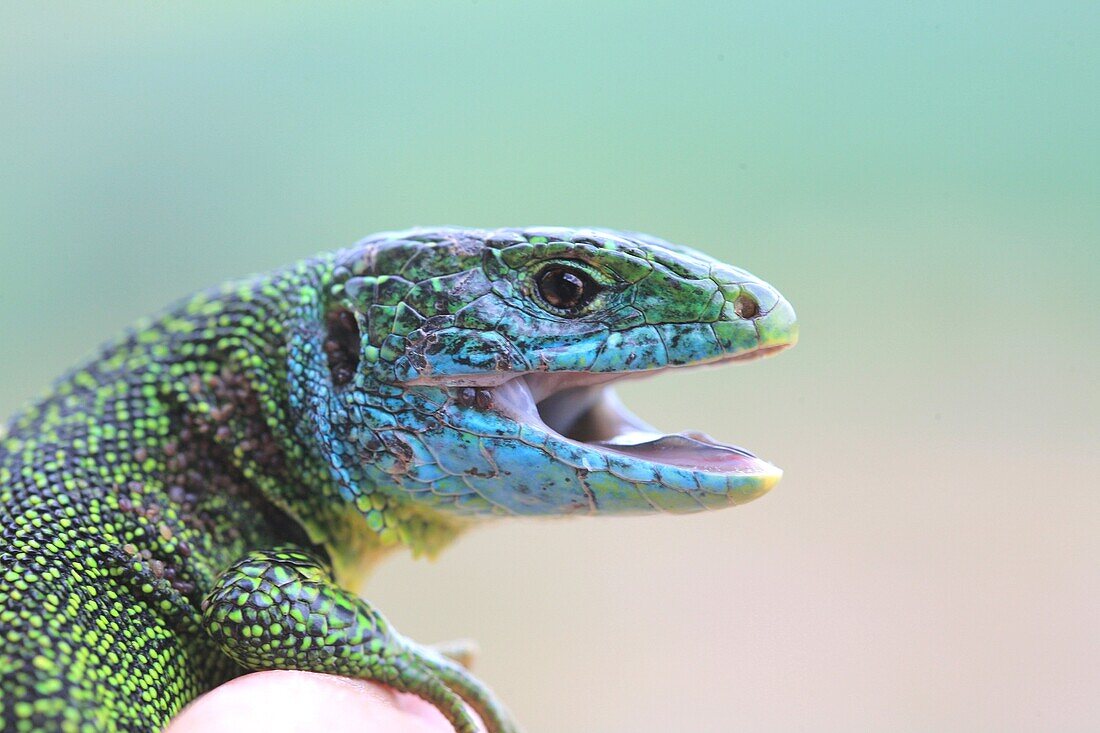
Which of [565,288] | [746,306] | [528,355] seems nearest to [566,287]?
[565,288]

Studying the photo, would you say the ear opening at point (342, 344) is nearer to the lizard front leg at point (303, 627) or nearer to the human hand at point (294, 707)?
the lizard front leg at point (303, 627)

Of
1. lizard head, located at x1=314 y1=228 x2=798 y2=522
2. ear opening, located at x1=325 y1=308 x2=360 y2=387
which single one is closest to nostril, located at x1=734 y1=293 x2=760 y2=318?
lizard head, located at x1=314 y1=228 x2=798 y2=522

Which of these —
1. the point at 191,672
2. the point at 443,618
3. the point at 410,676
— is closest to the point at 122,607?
the point at 191,672

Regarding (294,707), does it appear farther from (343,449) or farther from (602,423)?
(602,423)

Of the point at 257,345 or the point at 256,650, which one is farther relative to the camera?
the point at 257,345

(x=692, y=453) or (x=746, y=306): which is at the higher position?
(x=746, y=306)

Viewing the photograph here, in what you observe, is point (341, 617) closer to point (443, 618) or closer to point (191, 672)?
point (191, 672)
